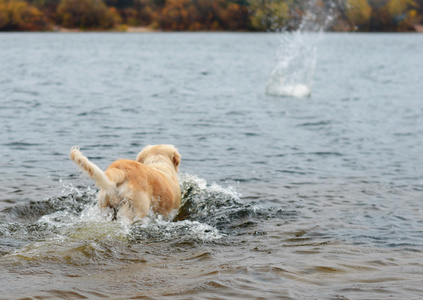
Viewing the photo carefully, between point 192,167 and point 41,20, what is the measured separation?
8736 centimetres

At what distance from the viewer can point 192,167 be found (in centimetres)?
1032

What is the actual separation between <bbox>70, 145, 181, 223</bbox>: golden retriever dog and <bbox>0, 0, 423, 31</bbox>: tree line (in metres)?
70.9

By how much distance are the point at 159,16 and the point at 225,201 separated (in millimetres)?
93699

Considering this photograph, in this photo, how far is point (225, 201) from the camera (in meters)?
8.02

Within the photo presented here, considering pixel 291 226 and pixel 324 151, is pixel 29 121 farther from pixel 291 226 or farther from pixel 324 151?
pixel 291 226

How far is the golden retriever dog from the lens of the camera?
5548 millimetres

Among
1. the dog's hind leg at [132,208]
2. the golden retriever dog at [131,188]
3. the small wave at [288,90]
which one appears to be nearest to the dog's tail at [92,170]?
the golden retriever dog at [131,188]

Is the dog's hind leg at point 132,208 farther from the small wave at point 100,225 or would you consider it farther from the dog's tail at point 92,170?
the dog's tail at point 92,170

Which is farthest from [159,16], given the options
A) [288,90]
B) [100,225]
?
[100,225]

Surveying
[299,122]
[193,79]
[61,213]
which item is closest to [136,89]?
[193,79]

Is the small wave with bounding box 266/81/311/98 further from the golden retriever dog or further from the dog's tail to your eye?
the dog's tail

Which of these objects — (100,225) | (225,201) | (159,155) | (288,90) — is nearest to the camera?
(100,225)

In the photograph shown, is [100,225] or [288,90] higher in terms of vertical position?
[288,90]

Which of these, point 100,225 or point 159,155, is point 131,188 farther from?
point 159,155
